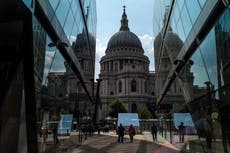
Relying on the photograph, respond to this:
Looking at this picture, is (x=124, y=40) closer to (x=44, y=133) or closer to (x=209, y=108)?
(x=209, y=108)

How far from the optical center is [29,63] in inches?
257

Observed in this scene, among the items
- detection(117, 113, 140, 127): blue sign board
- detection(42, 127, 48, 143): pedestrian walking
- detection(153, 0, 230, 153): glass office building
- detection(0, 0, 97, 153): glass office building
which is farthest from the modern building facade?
detection(0, 0, 97, 153): glass office building

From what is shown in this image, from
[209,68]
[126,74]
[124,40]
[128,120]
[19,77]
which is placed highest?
[124,40]

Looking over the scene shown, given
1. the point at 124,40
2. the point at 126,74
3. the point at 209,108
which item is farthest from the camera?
the point at 124,40

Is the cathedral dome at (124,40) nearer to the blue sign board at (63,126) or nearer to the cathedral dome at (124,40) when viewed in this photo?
the cathedral dome at (124,40)

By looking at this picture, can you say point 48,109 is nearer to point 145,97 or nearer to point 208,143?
point 208,143

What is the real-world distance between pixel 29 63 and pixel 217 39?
4.97 m

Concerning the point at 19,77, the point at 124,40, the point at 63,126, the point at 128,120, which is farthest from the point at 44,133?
the point at 124,40

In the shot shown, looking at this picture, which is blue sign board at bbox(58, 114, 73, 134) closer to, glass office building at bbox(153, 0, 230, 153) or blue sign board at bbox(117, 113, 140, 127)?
glass office building at bbox(153, 0, 230, 153)

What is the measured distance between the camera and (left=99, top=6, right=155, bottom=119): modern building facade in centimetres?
10300

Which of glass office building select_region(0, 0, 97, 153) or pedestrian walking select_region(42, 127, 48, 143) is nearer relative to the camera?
glass office building select_region(0, 0, 97, 153)

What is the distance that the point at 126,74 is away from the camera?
104 m

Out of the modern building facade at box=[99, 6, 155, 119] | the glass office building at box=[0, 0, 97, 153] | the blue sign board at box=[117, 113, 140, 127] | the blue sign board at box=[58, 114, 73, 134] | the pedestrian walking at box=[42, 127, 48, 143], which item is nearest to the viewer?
the glass office building at box=[0, 0, 97, 153]

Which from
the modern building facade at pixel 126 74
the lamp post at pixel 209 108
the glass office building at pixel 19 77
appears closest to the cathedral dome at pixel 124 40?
the modern building facade at pixel 126 74
